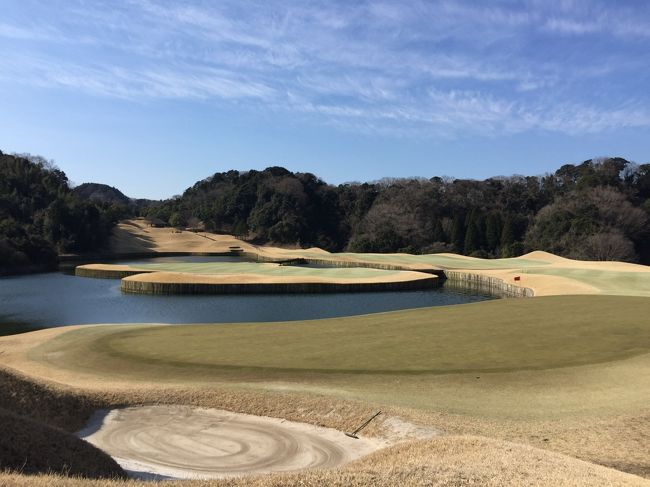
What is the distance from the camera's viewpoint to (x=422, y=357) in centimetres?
1506

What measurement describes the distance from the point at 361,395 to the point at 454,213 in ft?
271

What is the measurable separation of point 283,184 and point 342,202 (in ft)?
42.0

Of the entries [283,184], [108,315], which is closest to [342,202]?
[283,184]

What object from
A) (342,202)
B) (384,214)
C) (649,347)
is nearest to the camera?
(649,347)

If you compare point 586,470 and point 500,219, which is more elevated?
point 500,219

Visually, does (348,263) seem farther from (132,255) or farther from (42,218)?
(42,218)

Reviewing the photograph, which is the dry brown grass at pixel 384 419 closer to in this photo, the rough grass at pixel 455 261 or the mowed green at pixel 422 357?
the mowed green at pixel 422 357

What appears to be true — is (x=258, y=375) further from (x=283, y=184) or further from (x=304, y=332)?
(x=283, y=184)

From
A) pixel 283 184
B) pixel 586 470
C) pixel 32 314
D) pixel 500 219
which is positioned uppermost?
pixel 283 184

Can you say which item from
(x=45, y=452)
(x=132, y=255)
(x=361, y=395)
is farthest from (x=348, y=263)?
(x=45, y=452)

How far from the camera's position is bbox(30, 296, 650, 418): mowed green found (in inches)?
454

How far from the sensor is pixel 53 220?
Answer: 81438 millimetres

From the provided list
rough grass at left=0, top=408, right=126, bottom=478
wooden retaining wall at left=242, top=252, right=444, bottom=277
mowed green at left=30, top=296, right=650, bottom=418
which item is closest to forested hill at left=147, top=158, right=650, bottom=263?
wooden retaining wall at left=242, top=252, right=444, bottom=277

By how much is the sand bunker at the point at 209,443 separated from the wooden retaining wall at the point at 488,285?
3075 centimetres
